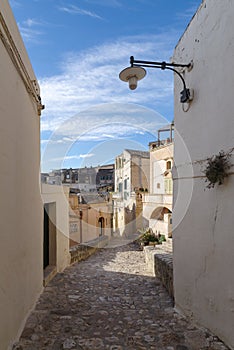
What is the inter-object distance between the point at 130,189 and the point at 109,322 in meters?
20.4

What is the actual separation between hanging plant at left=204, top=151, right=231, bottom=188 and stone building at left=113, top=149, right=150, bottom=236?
17699mm

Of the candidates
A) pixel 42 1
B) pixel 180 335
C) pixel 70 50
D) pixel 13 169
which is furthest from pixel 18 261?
pixel 70 50

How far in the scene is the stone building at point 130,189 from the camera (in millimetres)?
21031

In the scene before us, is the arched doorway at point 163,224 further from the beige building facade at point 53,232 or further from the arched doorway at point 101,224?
the beige building facade at point 53,232

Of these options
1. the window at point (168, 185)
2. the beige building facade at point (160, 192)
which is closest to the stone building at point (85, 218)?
the beige building facade at point (160, 192)

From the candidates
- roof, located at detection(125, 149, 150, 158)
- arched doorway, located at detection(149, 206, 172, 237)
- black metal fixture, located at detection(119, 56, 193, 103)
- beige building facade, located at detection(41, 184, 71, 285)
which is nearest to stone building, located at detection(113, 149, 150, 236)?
roof, located at detection(125, 149, 150, 158)

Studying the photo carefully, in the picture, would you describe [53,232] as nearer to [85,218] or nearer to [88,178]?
[85,218]

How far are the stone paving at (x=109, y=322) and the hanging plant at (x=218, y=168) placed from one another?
2.02 m

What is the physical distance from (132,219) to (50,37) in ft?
57.2

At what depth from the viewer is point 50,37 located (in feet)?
17.2

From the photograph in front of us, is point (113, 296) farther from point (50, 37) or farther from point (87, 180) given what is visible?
point (87, 180)

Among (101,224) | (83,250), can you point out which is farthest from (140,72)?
(101,224)

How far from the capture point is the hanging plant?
308 centimetres

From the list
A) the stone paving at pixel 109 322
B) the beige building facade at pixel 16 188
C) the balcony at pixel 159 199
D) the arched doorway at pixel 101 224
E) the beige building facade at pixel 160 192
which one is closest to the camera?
the beige building facade at pixel 16 188
